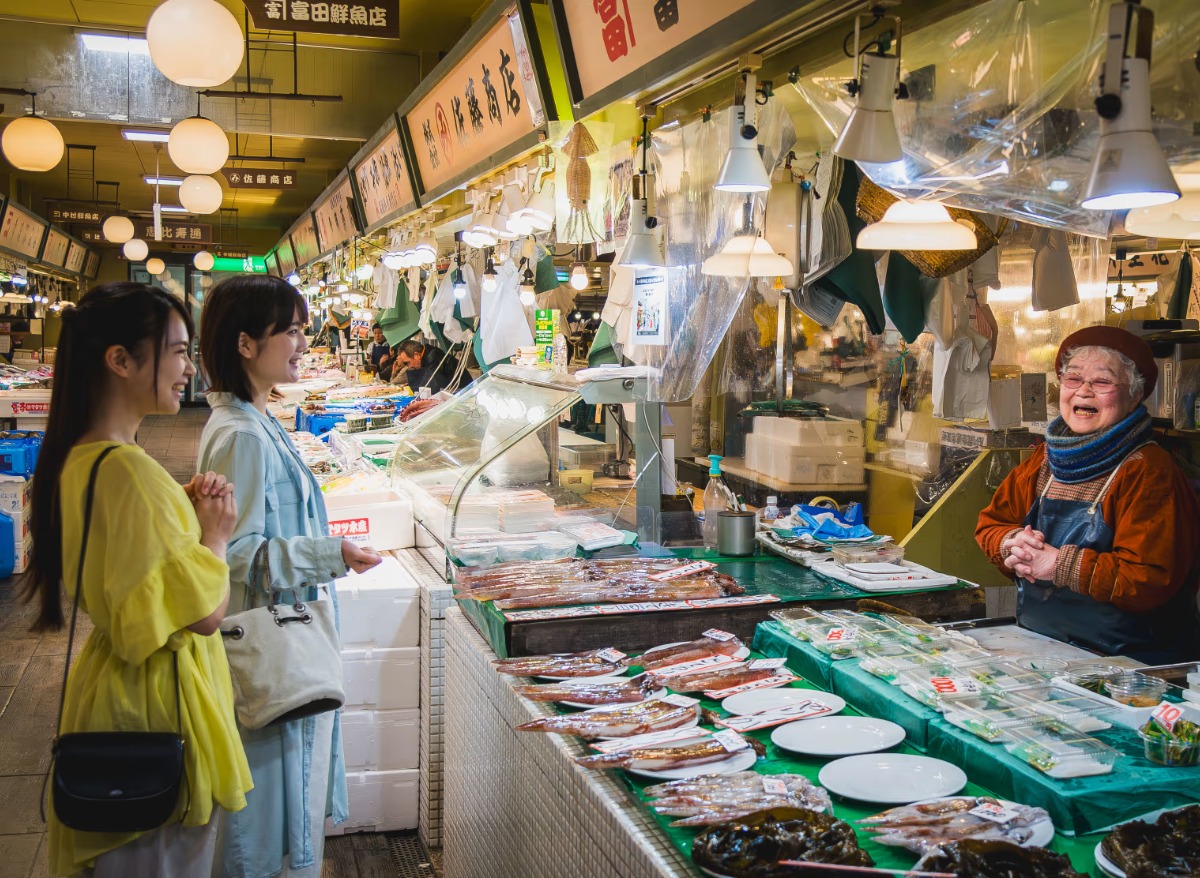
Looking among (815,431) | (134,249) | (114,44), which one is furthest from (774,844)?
(134,249)

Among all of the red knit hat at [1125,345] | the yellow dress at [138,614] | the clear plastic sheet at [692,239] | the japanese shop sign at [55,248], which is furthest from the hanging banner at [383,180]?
the japanese shop sign at [55,248]

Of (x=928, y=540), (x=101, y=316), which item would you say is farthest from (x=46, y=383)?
(x=101, y=316)

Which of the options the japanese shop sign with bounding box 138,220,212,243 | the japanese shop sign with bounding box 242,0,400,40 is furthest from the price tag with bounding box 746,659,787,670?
the japanese shop sign with bounding box 138,220,212,243

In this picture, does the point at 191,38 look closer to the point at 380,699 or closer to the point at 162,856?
the point at 380,699

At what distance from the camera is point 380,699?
4281 millimetres

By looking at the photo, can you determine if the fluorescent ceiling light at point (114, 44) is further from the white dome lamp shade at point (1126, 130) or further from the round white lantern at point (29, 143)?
the white dome lamp shade at point (1126, 130)

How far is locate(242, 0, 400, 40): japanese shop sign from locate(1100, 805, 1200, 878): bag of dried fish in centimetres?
629

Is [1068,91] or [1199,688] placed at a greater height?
[1068,91]

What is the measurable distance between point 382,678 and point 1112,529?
2.95 meters

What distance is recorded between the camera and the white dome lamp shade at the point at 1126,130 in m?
1.94

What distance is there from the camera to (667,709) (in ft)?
8.39

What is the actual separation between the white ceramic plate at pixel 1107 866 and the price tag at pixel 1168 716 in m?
0.46

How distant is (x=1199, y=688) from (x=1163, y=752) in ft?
1.84

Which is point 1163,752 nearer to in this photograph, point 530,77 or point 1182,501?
point 1182,501
